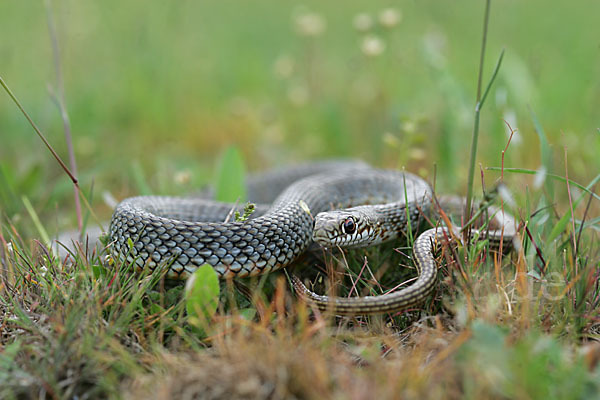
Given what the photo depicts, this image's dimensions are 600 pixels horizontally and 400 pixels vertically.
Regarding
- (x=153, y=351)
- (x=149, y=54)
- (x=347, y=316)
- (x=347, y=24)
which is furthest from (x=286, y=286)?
(x=347, y=24)

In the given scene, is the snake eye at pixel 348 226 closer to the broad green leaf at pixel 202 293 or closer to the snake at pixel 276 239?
the snake at pixel 276 239

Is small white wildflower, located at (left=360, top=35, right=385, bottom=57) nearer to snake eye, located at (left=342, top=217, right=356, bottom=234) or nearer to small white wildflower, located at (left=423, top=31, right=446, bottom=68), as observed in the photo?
small white wildflower, located at (left=423, top=31, right=446, bottom=68)

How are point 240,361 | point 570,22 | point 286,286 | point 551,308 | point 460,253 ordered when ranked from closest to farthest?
point 240,361 < point 551,308 < point 460,253 < point 286,286 < point 570,22

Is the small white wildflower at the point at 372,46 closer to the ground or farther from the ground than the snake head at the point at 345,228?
farther from the ground

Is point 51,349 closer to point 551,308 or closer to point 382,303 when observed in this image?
point 382,303

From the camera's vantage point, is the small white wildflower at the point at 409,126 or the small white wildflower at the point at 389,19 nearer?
the small white wildflower at the point at 409,126

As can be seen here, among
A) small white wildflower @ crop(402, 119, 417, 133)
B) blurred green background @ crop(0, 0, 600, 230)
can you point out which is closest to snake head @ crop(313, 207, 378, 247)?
blurred green background @ crop(0, 0, 600, 230)

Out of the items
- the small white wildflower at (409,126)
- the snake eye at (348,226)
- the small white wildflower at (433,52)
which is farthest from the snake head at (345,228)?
the small white wildflower at (433,52)
